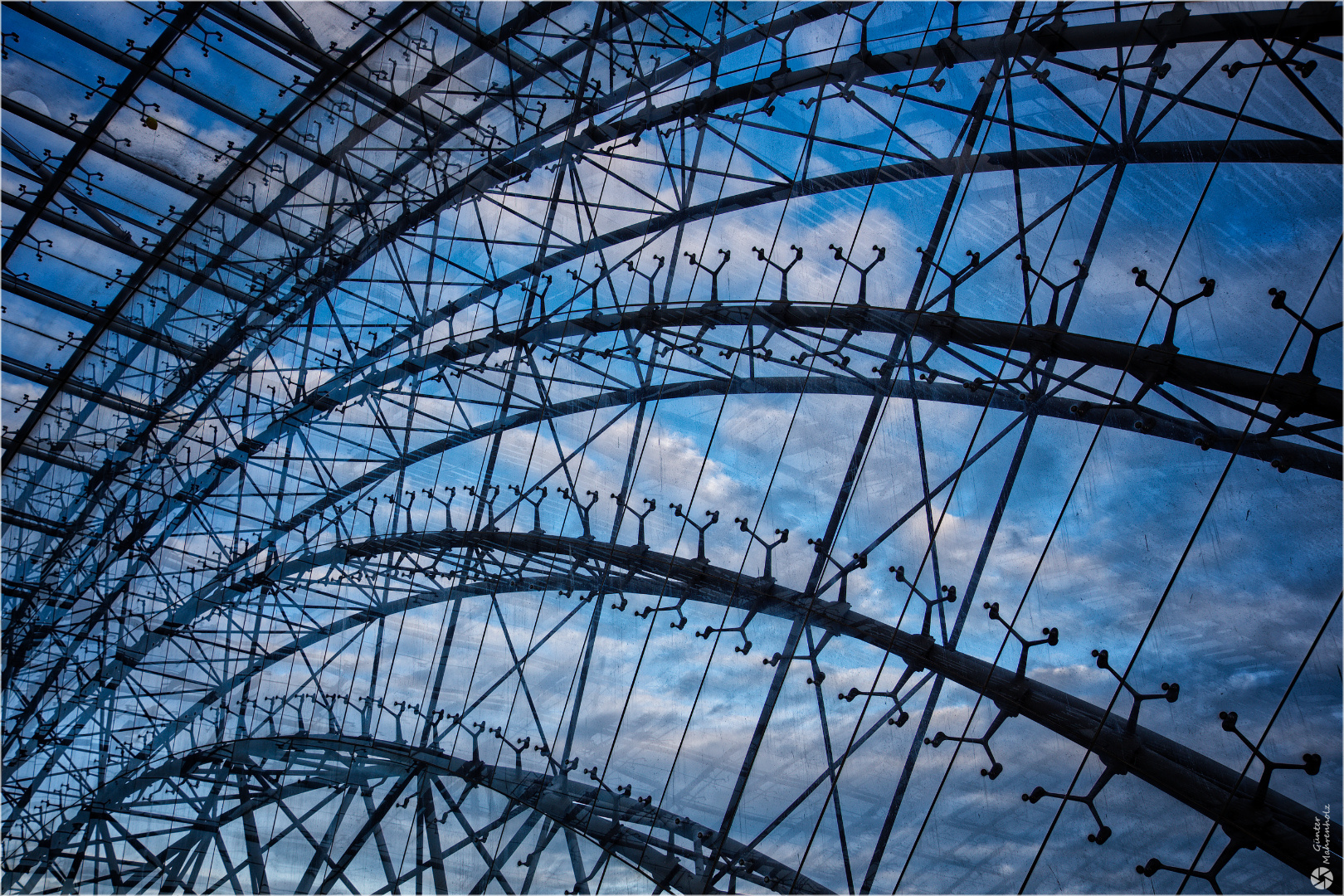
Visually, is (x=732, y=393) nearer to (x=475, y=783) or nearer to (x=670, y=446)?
(x=670, y=446)

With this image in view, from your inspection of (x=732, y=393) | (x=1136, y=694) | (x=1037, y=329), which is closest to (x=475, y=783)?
(x=732, y=393)

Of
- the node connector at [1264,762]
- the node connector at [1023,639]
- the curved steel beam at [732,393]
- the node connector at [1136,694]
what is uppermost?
the curved steel beam at [732,393]

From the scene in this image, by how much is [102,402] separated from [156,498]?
309 centimetres

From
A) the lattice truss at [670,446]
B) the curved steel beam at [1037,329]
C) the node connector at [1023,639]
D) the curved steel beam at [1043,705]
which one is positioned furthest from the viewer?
the node connector at [1023,639]

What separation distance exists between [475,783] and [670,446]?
235 inches

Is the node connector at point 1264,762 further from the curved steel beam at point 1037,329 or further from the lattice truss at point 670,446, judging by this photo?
the curved steel beam at point 1037,329

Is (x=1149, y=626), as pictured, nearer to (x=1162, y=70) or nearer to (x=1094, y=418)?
(x=1094, y=418)

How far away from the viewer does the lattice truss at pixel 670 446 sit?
340 inches

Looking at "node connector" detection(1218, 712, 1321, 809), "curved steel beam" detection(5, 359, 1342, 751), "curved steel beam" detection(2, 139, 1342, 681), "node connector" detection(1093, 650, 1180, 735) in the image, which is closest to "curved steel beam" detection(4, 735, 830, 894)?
"node connector" detection(1093, 650, 1180, 735)

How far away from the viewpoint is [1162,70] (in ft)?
32.9

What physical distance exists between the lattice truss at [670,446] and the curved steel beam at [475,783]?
85 millimetres

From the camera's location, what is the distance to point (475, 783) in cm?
1556

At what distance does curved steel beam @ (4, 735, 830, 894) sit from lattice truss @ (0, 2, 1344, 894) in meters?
0.09

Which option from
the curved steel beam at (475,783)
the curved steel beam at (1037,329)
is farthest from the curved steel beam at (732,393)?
the curved steel beam at (475,783)
